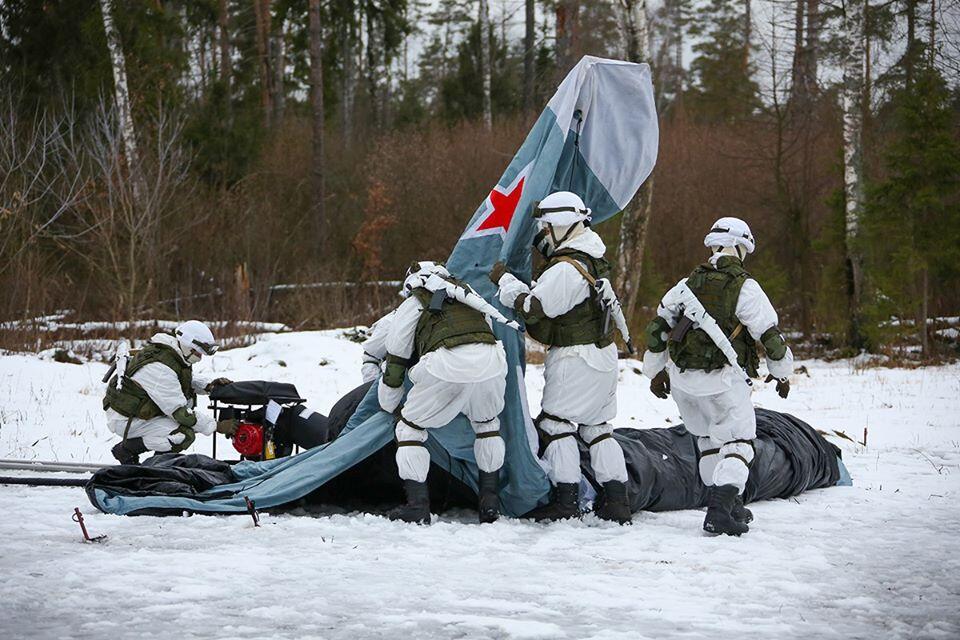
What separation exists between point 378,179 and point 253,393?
661 inches

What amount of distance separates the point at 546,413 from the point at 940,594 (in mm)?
2670

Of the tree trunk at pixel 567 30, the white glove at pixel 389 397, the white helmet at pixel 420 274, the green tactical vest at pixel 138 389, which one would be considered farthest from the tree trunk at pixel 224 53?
the white glove at pixel 389 397

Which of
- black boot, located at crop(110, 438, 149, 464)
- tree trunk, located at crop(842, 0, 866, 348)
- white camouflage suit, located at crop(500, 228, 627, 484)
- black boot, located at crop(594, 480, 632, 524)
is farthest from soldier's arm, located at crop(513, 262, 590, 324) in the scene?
tree trunk, located at crop(842, 0, 866, 348)

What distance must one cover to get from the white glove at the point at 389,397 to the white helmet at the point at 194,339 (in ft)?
6.07

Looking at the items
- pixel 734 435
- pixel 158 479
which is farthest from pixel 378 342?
pixel 734 435

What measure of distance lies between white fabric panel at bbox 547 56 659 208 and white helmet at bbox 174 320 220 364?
10.3 ft

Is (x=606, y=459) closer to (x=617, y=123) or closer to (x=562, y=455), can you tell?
(x=562, y=455)

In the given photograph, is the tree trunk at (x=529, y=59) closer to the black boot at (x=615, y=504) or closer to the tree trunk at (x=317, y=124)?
the tree trunk at (x=317, y=124)

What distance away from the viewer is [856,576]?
5250 millimetres

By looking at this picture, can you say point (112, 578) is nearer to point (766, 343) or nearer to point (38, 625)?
point (38, 625)

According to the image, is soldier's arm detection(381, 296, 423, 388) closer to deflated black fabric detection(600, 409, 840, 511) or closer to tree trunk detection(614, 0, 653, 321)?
deflated black fabric detection(600, 409, 840, 511)

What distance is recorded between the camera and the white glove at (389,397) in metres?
6.71

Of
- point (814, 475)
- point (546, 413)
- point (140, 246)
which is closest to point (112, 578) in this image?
point (546, 413)

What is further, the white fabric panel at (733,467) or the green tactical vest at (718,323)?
the green tactical vest at (718,323)
